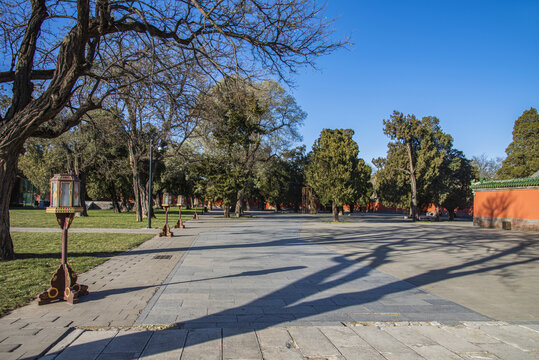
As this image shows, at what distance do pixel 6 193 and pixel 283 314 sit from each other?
22.5ft

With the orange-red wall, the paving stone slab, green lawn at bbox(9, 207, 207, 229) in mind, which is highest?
the orange-red wall

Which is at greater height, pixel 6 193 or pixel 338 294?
pixel 6 193

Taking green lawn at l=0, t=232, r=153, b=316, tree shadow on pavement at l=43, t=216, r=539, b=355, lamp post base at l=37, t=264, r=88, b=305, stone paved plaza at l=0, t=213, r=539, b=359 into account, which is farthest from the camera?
green lawn at l=0, t=232, r=153, b=316

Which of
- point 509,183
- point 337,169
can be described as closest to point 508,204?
point 509,183

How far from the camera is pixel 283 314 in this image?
5.02 metres

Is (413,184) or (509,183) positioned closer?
(509,183)

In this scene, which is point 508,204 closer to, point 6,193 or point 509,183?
point 509,183

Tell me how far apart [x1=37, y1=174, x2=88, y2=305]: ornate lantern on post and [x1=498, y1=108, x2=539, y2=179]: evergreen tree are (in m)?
41.4

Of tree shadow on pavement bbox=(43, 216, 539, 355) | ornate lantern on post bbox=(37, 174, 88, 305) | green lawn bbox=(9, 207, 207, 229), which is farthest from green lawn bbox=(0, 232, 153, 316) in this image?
green lawn bbox=(9, 207, 207, 229)

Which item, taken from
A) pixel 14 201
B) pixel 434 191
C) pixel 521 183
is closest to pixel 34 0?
pixel 521 183

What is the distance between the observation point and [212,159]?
31484 mm

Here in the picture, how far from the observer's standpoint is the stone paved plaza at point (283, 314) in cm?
376

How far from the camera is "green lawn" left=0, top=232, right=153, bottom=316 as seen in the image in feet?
18.4

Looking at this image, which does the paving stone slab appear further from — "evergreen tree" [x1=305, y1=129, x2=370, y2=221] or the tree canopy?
the tree canopy
